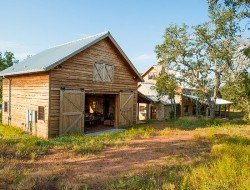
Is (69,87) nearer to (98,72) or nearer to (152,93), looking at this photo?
(98,72)

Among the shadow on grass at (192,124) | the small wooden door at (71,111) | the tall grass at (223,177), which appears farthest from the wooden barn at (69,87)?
the tall grass at (223,177)

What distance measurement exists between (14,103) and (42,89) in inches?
220

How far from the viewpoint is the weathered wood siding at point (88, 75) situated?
1702 centimetres

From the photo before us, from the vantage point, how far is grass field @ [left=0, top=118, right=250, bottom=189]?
298 inches

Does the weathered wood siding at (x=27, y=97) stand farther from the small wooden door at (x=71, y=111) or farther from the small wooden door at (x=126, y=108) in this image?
the small wooden door at (x=126, y=108)

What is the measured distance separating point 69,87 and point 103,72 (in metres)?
3.42

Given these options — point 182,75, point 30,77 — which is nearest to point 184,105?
point 182,75

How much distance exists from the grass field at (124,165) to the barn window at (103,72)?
6373 millimetres

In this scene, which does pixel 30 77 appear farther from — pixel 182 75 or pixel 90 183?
pixel 182 75

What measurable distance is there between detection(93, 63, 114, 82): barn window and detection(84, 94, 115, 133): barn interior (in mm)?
4812

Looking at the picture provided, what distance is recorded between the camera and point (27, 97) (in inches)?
760

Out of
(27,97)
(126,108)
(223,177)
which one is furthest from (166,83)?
(223,177)

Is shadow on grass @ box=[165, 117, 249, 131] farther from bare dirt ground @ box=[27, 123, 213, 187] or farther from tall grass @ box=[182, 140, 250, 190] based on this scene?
tall grass @ box=[182, 140, 250, 190]

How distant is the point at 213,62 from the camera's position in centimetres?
2995
